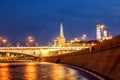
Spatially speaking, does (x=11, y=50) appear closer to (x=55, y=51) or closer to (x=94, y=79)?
(x=55, y=51)

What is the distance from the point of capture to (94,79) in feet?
99.3

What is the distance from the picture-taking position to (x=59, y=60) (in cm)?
11069

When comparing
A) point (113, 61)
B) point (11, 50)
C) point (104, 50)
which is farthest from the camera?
point (11, 50)

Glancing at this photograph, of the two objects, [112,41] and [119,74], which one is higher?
[112,41]

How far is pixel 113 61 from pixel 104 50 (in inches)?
321

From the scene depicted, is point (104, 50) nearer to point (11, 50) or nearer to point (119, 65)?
point (119, 65)

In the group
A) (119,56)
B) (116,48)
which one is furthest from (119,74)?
(116,48)

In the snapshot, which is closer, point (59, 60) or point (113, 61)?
point (113, 61)

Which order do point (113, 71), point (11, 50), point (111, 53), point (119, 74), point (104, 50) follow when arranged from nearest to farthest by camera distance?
point (119, 74) < point (113, 71) < point (111, 53) < point (104, 50) < point (11, 50)

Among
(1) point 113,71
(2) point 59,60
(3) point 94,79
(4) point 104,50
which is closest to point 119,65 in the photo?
(1) point 113,71

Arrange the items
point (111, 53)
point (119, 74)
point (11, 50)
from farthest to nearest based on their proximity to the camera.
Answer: point (11, 50), point (111, 53), point (119, 74)

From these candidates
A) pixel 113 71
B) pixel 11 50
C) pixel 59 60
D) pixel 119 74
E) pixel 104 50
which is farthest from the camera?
pixel 11 50

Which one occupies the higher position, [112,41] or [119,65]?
[112,41]

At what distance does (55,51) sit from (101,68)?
16361 centimetres
